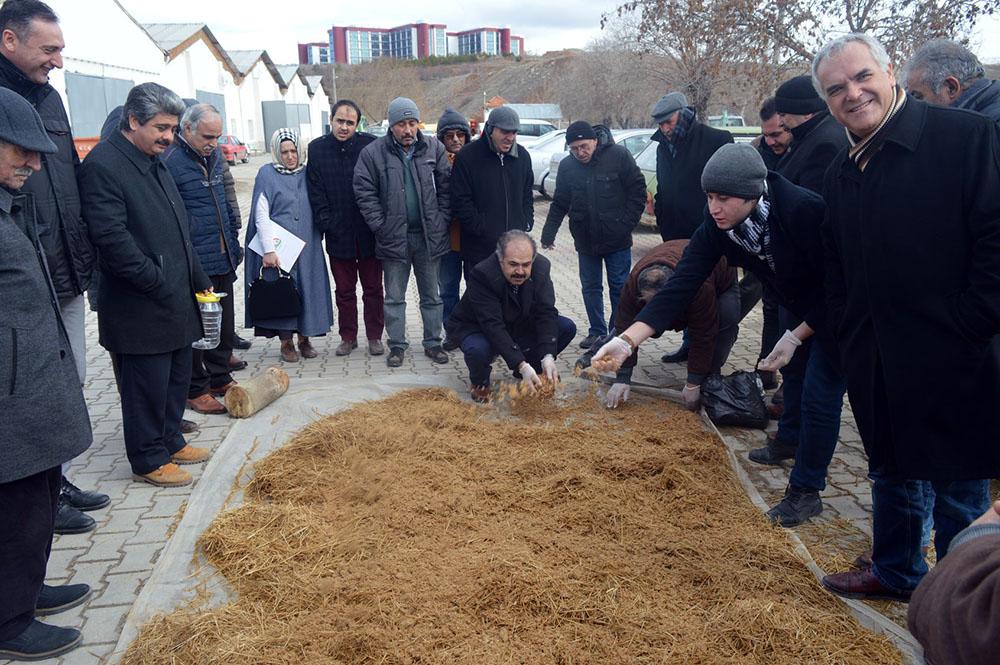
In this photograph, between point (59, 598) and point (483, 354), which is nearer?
point (59, 598)

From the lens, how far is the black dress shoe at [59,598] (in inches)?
117

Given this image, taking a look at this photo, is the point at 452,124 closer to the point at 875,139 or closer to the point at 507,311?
the point at 507,311

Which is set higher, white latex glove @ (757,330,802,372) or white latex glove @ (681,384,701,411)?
white latex glove @ (757,330,802,372)

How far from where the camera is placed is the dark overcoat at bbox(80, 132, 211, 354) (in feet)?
12.0

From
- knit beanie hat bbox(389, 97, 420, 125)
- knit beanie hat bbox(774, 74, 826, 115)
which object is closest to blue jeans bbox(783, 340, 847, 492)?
knit beanie hat bbox(774, 74, 826, 115)

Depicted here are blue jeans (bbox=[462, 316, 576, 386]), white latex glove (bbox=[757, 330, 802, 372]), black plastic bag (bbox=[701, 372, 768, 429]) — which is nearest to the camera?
white latex glove (bbox=[757, 330, 802, 372])

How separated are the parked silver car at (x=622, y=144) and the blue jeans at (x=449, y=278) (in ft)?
18.2

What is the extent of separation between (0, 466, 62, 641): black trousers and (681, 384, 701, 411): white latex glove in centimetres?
346

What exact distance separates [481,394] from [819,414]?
92.2 inches

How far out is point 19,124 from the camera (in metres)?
2.58

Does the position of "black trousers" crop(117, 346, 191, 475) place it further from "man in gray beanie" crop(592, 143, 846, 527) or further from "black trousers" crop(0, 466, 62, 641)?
"man in gray beanie" crop(592, 143, 846, 527)

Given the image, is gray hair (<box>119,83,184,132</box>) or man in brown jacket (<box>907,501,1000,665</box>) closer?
man in brown jacket (<box>907,501,1000,665</box>)

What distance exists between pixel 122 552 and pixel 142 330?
1056 millimetres

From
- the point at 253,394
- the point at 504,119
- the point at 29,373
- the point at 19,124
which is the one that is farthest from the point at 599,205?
the point at 29,373
